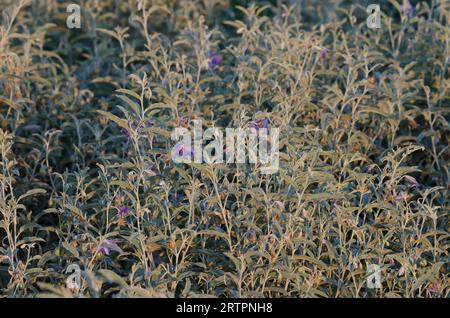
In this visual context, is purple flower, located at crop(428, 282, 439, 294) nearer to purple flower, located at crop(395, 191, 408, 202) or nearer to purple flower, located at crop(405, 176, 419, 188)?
purple flower, located at crop(395, 191, 408, 202)

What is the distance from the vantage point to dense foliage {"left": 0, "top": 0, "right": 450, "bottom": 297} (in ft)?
11.9

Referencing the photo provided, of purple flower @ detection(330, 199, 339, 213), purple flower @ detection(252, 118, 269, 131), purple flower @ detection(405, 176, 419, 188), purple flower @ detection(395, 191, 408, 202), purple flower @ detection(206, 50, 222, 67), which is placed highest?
purple flower @ detection(206, 50, 222, 67)

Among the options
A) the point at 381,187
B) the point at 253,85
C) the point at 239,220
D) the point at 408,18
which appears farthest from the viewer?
the point at 408,18

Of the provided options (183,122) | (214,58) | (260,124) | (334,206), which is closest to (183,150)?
(183,122)

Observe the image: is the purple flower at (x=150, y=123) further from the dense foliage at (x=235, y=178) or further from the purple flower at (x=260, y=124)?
the purple flower at (x=260, y=124)

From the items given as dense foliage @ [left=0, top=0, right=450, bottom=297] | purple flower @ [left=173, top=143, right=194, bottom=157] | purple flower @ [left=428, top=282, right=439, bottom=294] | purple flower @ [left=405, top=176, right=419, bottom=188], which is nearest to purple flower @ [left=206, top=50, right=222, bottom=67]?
dense foliage @ [left=0, top=0, right=450, bottom=297]

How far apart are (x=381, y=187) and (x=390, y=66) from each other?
45.8 inches

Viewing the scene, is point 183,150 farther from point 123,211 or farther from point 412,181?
point 412,181

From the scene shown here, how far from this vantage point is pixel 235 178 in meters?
4.26

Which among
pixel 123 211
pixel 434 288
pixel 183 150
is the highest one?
pixel 183 150

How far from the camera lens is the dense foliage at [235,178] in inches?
142

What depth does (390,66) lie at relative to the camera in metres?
4.85

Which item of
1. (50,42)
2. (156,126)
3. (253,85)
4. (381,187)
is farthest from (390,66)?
(50,42)
